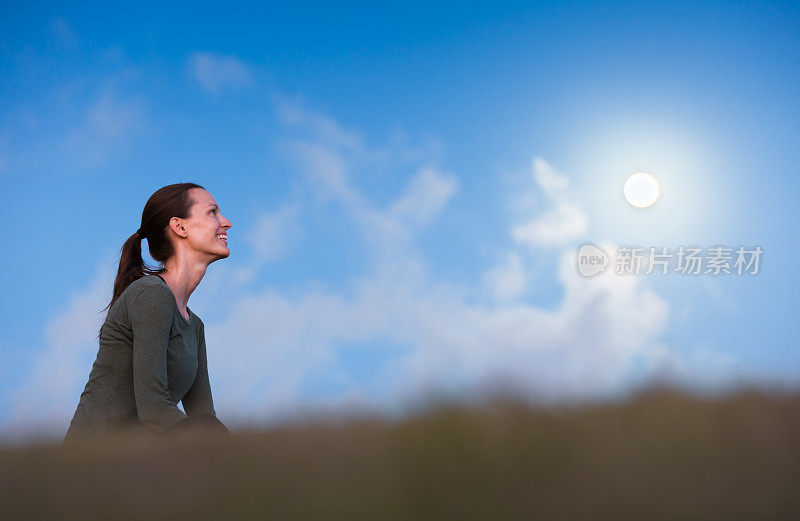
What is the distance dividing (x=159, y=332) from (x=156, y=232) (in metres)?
0.97

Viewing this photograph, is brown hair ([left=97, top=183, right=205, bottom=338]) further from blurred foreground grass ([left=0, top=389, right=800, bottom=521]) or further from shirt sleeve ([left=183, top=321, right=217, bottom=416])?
blurred foreground grass ([left=0, top=389, right=800, bottom=521])

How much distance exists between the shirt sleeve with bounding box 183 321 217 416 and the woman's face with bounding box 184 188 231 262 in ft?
1.67

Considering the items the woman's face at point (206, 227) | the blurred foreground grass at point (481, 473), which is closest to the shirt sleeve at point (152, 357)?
the woman's face at point (206, 227)

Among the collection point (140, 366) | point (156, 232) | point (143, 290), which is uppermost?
point (156, 232)

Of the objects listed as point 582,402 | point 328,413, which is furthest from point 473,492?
point 328,413

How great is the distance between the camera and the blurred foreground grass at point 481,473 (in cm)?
101

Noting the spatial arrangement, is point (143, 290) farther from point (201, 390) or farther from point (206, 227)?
point (201, 390)

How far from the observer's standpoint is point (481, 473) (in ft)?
3.52

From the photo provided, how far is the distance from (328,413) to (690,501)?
1.04m

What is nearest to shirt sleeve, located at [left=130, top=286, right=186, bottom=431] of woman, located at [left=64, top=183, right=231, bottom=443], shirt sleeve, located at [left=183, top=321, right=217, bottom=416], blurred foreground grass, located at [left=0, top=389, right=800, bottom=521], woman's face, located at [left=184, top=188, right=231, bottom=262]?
woman, located at [left=64, top=183, right=231, bottom=443]

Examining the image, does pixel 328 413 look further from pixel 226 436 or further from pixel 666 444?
pixel 666 444

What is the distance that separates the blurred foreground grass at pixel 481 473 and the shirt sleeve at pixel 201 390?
2.89 metres

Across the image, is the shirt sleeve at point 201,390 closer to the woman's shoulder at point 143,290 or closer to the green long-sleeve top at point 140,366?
the green long-sleeve top at point 140,366

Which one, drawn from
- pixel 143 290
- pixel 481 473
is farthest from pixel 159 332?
pixel 481 473
